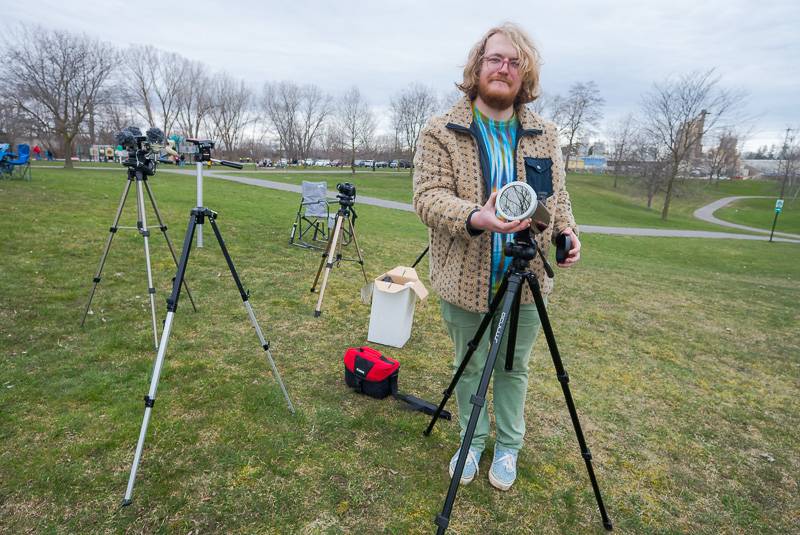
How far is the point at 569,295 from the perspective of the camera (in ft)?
22.9

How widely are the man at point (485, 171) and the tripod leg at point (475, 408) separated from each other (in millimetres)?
314

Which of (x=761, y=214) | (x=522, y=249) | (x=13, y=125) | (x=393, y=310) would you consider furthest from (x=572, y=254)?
(x=13, y=125)

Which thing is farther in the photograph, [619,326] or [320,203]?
[320,203]

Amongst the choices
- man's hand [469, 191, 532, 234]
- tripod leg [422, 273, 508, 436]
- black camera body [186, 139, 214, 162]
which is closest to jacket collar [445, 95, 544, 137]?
man's hand [469, 191, 532, 234]

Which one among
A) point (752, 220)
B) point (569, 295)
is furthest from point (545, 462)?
point (752, 220)

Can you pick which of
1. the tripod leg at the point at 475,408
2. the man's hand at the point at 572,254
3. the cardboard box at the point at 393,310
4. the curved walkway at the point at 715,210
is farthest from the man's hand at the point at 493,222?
the curved walkway at the point at 715,210

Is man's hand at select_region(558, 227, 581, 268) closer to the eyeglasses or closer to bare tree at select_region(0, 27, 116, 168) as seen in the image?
the eyeglasses

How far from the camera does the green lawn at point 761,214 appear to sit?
32562 mm

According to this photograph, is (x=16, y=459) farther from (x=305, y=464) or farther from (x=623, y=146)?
(x=623, y=146)

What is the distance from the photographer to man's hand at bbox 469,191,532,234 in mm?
1645

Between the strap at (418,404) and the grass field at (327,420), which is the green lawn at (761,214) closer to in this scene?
the grass field at (327,420)

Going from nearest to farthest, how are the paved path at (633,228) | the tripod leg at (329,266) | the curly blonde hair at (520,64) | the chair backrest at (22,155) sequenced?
the curly blonde hair at (520,64) → the tripod leg at (329,266) → the chair backrest at (22,155) → the paved path at (633,228)

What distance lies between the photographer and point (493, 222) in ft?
5.46

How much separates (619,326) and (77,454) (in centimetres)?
603
